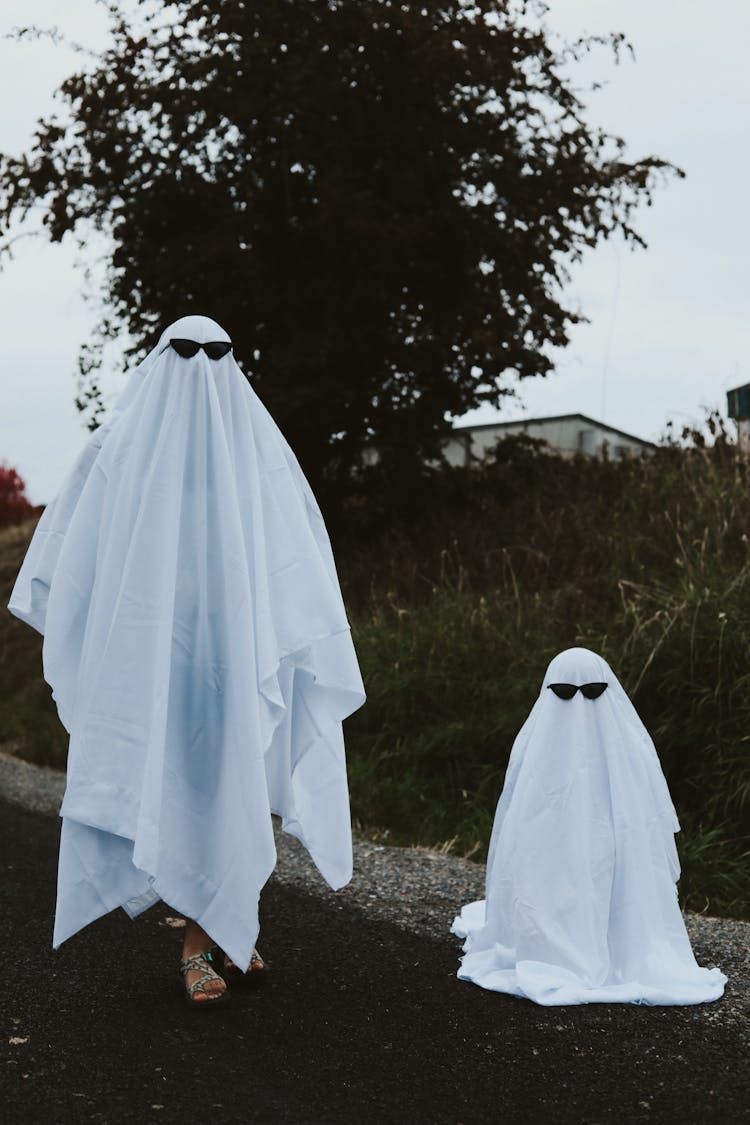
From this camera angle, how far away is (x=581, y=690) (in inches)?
206

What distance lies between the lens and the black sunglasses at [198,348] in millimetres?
4969

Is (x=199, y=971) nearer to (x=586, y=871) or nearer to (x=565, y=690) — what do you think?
(x=586, y=871)

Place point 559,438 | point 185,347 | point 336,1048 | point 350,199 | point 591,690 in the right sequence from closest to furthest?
point 336,1048, point 185,347, point 591,690, point 350,199, point 559,438

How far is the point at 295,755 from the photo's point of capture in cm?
527

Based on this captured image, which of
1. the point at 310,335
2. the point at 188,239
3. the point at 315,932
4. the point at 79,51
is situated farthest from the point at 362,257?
the point at 315,932

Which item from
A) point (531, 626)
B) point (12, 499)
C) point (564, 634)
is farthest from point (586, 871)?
point (12, 499)

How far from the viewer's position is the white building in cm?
1652

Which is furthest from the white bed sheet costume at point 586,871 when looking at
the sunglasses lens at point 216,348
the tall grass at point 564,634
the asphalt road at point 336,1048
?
the tall grass at point 564,634

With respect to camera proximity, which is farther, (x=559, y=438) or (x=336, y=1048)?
(x=559, y=438)

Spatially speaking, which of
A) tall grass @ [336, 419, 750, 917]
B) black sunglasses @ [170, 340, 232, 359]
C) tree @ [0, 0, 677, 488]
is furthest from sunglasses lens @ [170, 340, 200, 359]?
tree @ [0, 0, 677, 488]

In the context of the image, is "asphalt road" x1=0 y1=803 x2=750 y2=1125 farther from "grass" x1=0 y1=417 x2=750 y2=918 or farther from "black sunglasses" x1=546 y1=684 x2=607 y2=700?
"grass" x1=0 y1=417 x2=750 y2=918

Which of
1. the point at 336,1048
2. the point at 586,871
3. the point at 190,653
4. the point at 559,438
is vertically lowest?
the point at 336,1048

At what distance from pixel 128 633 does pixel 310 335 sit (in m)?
11.9

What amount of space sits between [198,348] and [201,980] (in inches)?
95.2
